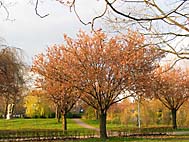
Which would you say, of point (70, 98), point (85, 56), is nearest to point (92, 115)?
point (70, 98)

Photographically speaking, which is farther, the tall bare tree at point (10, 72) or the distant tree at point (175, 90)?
the distant tree at point (175, 90)

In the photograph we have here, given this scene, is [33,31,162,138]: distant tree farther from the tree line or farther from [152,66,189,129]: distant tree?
[152,66,189,129]: distant tree

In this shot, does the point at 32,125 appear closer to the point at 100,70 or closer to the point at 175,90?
the point at 175,90

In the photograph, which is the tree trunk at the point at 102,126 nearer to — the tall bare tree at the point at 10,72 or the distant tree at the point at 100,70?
the distant tree at the point at 100,70

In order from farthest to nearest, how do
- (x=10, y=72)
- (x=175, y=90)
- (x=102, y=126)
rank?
(x=175, y=90)
(x=102, y=126)
(x=10, y=72)

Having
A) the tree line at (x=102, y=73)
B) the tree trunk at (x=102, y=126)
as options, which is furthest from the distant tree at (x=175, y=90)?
the tree trunk at (x=102, y=126)

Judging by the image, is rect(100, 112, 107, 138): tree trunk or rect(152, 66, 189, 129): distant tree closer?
rect(100, 112, 107, 138): tree trunk

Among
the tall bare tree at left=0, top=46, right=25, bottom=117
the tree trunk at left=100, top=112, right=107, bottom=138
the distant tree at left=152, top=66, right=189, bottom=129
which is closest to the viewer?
the tall bare tree at left=0, top=46, right=25, bottom=117

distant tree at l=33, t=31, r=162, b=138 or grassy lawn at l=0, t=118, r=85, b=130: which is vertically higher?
distant tree at l=33, t=31, r=162, b=138

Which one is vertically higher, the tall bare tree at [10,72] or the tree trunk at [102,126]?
the tall bare tree at [10,72]

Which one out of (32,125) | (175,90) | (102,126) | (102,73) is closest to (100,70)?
(102,73)

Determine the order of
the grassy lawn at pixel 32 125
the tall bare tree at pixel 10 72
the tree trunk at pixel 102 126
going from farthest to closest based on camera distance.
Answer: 1. the grassy lawn at pixel 32 125
2. the tree trunk at pixel 102 126
3. the tall bare tree at pixel 10 72

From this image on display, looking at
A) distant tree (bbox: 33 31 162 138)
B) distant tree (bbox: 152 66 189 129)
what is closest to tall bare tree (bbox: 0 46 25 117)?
distant tree (bbox: 33 31 162 138)

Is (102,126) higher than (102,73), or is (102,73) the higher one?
(102,73)
